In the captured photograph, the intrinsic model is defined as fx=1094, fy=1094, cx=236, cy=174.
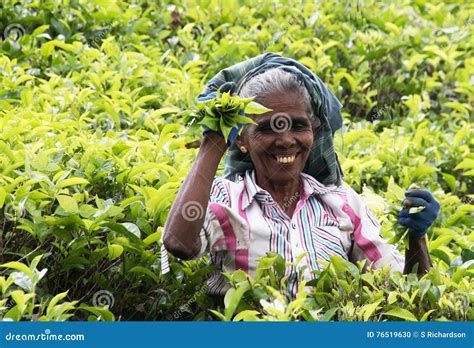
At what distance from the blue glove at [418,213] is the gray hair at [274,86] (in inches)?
19.8

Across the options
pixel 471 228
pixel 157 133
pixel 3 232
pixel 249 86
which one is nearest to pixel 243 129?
pixel 249 86

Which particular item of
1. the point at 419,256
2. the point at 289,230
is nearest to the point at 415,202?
the point at 419,256

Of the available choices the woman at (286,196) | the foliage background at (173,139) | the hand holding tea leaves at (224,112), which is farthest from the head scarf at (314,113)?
the hand holding tea leaves at (224,112)

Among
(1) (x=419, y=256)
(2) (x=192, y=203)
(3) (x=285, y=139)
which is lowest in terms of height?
(1) (x=419, y=256)

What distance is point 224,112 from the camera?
3.38 meters

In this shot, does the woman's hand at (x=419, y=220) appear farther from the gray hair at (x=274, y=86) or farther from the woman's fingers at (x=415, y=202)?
the gray hair at (x=274, y=86)

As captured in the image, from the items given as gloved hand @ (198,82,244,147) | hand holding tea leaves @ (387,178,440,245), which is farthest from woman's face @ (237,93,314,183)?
hand holding tea leaves @ (387,178,440,245)

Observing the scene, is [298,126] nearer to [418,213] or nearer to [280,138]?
[280,138]

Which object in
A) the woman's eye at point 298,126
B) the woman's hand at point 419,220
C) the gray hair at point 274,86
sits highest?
the gray hair at point 274,86

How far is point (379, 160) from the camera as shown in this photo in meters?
5.26

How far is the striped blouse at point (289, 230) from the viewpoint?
3600mm

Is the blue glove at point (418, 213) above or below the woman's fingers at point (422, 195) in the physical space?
→ below

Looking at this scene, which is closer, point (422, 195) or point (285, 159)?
point (422, 195)

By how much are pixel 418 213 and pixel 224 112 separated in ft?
2.32
